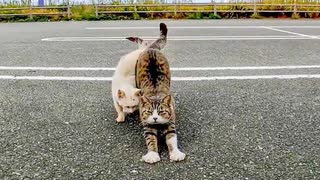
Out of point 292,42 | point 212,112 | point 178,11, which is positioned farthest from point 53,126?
point 178,11

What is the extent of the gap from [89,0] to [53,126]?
53.5ft

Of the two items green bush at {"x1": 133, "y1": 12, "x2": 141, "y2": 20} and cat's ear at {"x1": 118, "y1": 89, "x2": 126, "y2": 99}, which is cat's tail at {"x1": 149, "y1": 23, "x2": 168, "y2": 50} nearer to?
cat's ear at {"x1": 118, "y1": 89, "x2": 126, "y2": 99}

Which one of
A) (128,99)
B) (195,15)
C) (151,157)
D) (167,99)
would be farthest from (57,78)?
(195,15)

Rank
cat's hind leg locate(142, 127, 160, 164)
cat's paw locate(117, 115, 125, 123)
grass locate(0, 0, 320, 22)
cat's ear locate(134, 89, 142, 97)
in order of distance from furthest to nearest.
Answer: grass locate(0, 0, 320, 22) < cat's paw locate(117, 115, 125, 123) < cat's ear locate(134, 89, 142, 97) < cat's hind leg locate(142, 127, 160, 164)

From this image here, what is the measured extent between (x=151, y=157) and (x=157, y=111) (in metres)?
0.37

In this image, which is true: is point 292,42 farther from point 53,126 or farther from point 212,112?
point 53,126

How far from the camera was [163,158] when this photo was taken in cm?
287

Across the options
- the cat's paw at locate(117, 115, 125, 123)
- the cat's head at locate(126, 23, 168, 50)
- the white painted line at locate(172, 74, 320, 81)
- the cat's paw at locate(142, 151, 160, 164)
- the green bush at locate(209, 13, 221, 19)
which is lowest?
the cat's paw at locate(142, 151, 160, 164)

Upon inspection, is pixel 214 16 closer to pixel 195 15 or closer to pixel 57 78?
pixel 195 15

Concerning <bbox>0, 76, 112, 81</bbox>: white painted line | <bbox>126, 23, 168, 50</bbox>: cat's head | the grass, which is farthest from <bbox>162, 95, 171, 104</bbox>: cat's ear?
the grass

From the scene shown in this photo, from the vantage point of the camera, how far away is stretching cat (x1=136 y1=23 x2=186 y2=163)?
2928mm

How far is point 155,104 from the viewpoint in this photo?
305cm

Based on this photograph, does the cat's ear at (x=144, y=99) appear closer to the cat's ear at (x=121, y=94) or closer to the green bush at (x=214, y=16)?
the cat's ear at (x=121, y=94)

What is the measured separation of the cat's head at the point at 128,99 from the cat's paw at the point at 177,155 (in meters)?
0.73
